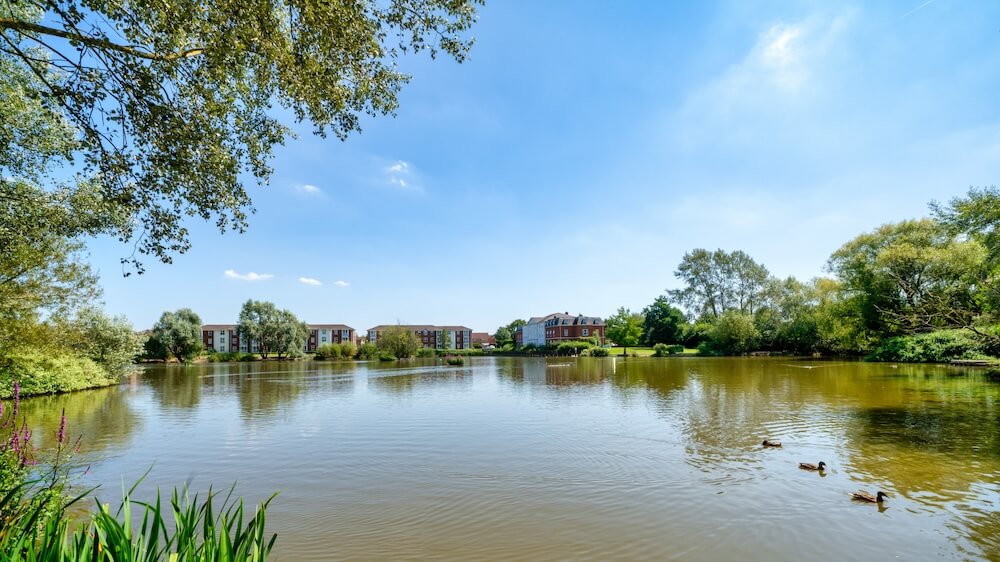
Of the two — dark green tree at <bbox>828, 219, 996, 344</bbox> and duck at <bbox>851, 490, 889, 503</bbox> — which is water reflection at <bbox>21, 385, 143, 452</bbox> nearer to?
duck at <bbox>851, 490, 889, 503</bbox>

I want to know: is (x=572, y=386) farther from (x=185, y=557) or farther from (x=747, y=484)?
(x=185, y=557)

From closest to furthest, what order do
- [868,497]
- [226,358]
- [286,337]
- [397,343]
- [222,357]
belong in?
[868,497], [397,343], [222,357], [226,358], [286,337]

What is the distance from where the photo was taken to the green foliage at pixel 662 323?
78688 millimetres

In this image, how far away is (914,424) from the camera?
13656 millimetres

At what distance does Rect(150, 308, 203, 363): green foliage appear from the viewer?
2667 inches

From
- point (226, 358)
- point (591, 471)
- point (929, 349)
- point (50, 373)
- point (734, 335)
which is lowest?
point (226, 358)

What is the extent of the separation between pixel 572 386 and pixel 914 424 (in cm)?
1619

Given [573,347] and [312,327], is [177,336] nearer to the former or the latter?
[312,327]

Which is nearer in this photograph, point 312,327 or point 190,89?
point 190,89

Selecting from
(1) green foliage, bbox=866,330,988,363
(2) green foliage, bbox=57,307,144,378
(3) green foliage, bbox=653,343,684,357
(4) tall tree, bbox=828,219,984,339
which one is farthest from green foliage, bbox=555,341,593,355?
(2) green foliage, bbox=57,307,144,378

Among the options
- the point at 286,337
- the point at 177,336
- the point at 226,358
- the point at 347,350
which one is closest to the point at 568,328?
the point at 347,350

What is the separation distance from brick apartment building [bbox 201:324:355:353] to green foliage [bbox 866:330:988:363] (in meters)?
97.6

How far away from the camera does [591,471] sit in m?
10.0

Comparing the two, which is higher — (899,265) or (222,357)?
(899,265)
